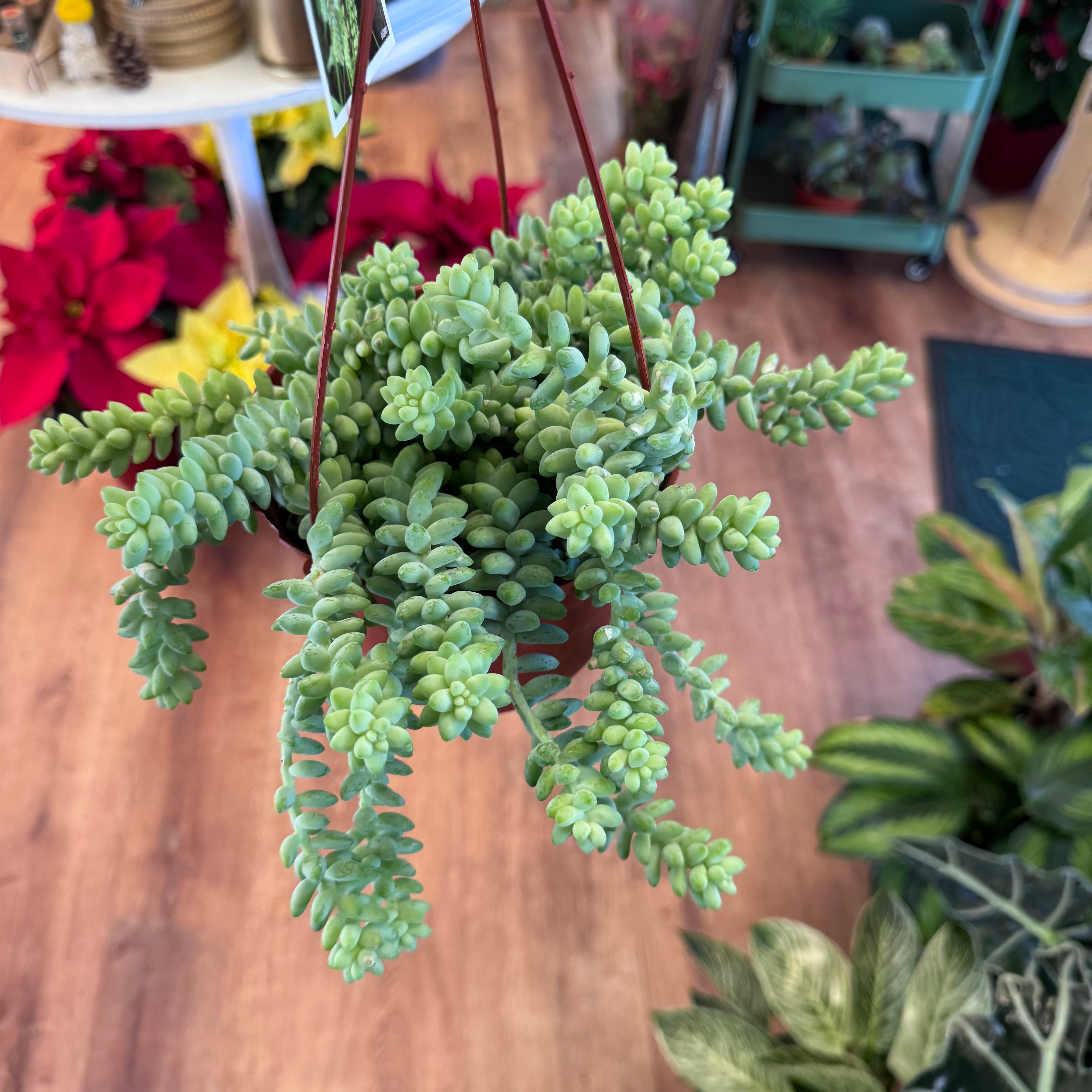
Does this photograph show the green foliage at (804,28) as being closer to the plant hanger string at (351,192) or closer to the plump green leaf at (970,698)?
the plump green leaf at (970,698)

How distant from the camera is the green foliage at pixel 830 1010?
95 centimetres

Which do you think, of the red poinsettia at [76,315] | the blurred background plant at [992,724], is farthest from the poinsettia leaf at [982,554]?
the red poinsettia at [76,315]

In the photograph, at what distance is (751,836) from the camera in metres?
1.37

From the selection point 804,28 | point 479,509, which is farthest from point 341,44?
point 804,28

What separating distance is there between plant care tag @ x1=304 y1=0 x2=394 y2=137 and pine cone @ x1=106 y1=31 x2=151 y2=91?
2.47 feet

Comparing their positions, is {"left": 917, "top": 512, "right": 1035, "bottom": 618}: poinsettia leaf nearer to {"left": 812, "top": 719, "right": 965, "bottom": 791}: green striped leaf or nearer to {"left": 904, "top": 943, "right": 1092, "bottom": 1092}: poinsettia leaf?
{"left": 812, "top": 719, "right": 965, "bottom": 791}: green striped leaf

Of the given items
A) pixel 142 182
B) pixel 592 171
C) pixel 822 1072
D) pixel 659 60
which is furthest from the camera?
pixel 659 60

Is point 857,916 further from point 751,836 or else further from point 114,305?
point 114,305

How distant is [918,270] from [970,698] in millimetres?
1214

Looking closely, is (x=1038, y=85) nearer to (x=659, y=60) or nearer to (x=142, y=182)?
(x=659, y=60)

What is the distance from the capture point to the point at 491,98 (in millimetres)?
540

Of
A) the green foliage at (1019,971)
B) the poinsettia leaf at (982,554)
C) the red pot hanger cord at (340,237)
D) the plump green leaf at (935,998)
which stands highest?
the red pot hanger cord at (340,237)

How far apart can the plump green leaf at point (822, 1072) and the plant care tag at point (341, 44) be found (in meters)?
0.96

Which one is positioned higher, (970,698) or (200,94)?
(200,94)
